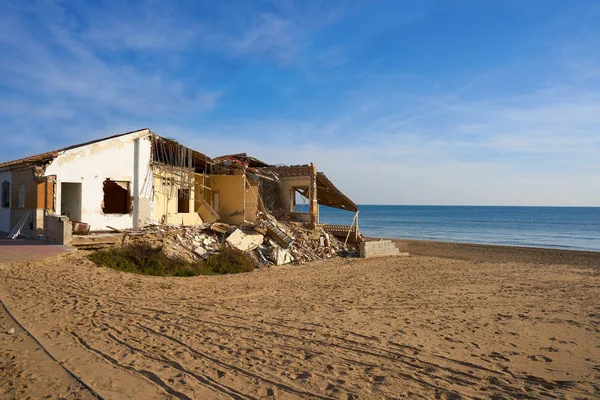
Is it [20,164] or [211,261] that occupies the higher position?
[20,164]

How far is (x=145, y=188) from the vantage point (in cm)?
1878

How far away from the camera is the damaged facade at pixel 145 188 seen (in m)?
16.6

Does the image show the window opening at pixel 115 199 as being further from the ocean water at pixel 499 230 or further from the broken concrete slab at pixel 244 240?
the ocean water at pixel 499 230

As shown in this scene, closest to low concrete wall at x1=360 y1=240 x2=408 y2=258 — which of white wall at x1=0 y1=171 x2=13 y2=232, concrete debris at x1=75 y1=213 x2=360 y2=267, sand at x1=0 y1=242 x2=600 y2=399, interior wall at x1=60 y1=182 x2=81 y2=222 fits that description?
concrete debris at x1=75 y1=213 x2=360 y2=267

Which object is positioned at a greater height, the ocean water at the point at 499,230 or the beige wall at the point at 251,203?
the beige wall at the point at 251,203

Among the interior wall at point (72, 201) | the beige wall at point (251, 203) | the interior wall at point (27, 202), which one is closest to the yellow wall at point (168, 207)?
the beige wall at point (251, 203)

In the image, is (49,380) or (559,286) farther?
(559,286)

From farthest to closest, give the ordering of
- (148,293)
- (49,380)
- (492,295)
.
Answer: (492,295), (148,293), (49,380)

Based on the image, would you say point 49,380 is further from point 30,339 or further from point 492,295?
point 492,295

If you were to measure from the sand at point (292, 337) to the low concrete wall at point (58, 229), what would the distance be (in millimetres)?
1572

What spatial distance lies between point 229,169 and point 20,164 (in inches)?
351

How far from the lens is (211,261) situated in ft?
53.6

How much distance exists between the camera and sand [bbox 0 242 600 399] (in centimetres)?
549

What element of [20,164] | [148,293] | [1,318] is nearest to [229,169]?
[20,164]
